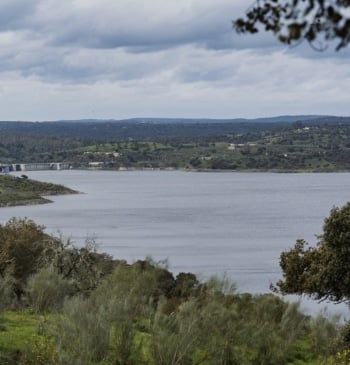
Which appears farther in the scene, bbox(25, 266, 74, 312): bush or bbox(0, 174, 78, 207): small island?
bbox(0, 174, 78, 207): small island

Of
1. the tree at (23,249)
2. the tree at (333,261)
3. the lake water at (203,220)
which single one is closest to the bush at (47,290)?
the tree at (333,261)

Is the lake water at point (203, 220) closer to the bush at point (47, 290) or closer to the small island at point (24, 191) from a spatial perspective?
the small island at point (24, 191)

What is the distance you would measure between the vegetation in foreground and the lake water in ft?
38.7

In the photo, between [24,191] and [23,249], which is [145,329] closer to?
[23,249]

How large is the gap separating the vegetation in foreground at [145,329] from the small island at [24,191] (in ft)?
371

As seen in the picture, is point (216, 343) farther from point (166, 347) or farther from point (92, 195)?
point (92, 195)

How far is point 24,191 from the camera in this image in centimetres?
14525

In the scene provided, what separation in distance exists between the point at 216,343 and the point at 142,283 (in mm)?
9431

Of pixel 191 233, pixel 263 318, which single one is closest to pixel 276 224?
pixel 191 233

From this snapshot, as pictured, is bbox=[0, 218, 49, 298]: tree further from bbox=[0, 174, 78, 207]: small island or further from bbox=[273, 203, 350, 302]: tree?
bbox=[0, 174, 78, 207]: small island

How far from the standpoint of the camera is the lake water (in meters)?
65.5

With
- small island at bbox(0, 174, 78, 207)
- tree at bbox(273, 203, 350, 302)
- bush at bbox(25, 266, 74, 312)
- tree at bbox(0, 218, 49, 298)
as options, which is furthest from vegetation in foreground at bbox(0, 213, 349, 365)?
small island at bbox(0, 174, 78, 207)

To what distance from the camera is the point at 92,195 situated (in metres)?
154

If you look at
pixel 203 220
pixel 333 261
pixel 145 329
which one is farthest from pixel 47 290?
pixel 203 220
